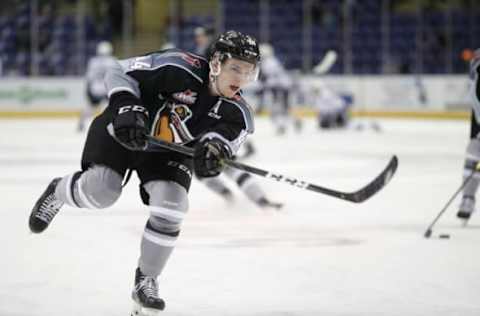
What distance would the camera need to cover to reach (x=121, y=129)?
2.66m

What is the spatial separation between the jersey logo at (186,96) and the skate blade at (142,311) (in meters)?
0.64

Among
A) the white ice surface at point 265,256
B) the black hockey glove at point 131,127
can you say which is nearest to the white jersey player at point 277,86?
the white ice surface at point 265,256

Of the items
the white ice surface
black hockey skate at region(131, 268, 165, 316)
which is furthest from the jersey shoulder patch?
the white ice surface

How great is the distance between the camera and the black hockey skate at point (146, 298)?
2654 millimetres

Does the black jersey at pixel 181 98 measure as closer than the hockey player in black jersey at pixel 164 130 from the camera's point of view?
No

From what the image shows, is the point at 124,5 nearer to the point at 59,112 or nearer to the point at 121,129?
the point at 59,112

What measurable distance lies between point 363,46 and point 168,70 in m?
15.2

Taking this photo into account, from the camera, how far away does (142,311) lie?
8.94ft

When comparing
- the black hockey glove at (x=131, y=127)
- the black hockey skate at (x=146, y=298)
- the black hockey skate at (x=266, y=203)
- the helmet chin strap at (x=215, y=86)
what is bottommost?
the black hockey skate at (x=266, y=203)

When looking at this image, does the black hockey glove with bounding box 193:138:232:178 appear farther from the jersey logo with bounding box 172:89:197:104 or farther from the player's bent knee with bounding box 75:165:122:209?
the player's bent knee with bounding box 75:165:122:209

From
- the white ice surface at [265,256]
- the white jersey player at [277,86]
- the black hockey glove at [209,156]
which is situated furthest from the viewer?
the white jersey player at [277,86]

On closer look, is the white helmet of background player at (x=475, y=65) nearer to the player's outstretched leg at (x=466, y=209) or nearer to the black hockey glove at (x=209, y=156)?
the player's outstretched leg at (x=466, y=209)

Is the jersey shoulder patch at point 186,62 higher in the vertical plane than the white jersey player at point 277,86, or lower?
higher

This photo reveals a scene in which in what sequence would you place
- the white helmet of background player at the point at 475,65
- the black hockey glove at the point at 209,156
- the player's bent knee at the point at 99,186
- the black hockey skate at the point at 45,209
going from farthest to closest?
the white helmet of background player at the point at 475,65 < the black hockey skate at the point at 45,209 < the player's bent knee at the point at 99,186 < the black hockey glove at the point at 209,156
